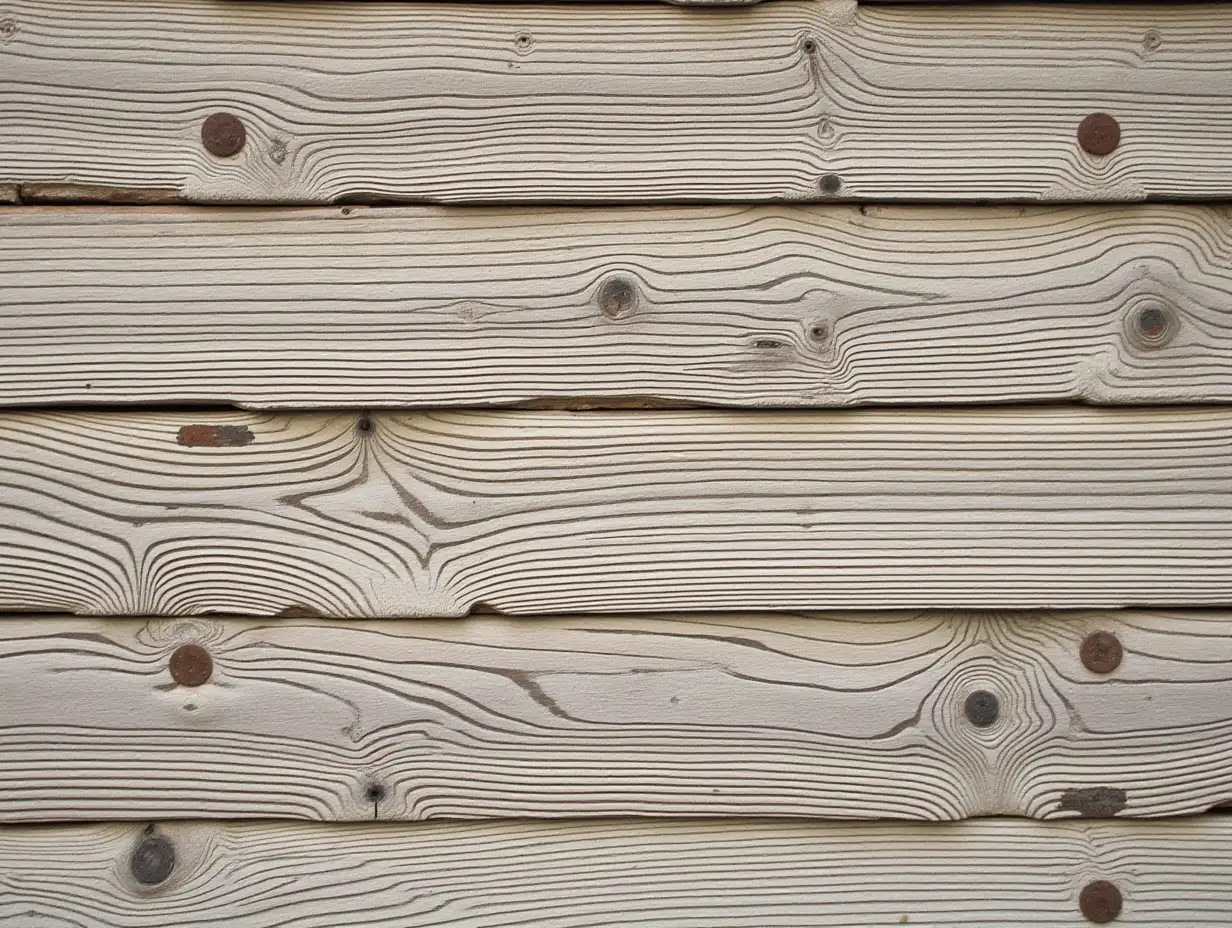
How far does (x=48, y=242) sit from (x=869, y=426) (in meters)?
0.88

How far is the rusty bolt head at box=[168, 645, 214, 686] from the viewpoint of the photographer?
40.1 inches

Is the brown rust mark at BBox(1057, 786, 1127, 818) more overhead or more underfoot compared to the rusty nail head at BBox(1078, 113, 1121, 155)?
more underfoot

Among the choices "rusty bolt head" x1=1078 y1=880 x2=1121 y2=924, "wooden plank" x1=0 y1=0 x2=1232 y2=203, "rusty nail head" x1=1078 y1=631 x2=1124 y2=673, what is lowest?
"rusty bolt head" x1=1078 y1=880 x2=1121 y2=924

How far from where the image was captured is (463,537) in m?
1.03

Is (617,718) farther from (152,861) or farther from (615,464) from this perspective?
(152,861)

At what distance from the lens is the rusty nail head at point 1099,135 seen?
1038 mm

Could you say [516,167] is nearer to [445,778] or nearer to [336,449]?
[336,449]

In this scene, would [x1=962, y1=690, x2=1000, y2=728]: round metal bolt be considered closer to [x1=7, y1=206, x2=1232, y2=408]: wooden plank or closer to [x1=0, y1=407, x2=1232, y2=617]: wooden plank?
[x1=0, y1=407, x2=1232, y2=617]: wooden plank

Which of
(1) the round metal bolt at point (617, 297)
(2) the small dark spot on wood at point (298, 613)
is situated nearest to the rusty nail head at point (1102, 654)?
(1) the round metal bolt at point (617, 297)

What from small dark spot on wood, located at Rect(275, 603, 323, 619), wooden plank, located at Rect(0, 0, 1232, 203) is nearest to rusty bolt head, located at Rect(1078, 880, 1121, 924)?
wooden plank, located at Rect(0, 0, 1232, 203)

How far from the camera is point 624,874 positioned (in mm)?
1037

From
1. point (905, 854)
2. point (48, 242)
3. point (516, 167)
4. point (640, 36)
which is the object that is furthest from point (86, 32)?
point (905, 854)

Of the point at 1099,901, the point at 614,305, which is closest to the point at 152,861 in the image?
the point at 614,305

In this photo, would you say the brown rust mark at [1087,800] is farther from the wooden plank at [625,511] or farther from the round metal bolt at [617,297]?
the round metal bolt at [617,297]
